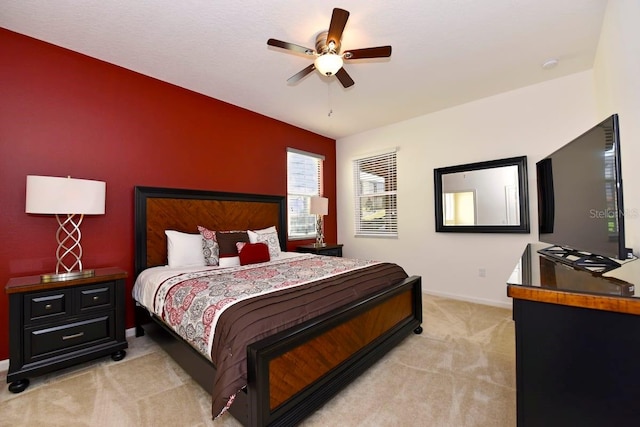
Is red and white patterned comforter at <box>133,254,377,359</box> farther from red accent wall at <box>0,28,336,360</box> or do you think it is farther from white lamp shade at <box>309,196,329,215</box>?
white lamp shade at <box>309,196,329,215</box>

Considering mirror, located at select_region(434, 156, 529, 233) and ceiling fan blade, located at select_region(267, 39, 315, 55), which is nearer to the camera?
ceiling fan blade, located at select_region(267, 39, 315, 55)

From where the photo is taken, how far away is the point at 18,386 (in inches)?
77.8

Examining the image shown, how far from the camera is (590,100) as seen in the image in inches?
121

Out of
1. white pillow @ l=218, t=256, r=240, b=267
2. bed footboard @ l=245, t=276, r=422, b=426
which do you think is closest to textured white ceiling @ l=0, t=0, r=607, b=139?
white pillow @ l=218, t=256, r=240, b=267

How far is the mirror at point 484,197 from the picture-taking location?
3.48 m

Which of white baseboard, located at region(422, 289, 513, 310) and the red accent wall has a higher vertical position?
the red accent wall

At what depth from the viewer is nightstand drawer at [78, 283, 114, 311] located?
228cm

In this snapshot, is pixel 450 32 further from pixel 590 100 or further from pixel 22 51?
pixel 22 51

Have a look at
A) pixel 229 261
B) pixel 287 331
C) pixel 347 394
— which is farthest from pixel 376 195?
pixel 287 331

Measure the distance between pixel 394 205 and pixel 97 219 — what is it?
13.3 ft

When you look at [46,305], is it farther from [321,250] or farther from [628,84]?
[628,84]

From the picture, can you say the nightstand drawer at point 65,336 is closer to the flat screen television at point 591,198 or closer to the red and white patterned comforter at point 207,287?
the red and white patterned comforter at point 207,287

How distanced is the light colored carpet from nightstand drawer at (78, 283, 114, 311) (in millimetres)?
510

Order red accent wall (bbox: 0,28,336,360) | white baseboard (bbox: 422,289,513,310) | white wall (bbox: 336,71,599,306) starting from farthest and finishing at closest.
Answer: white baseboard (bbox: 422,289,513,310) < white wall (bbox: 336,71,599,306) < red accent wall (bbox: 0,28,336,360)
